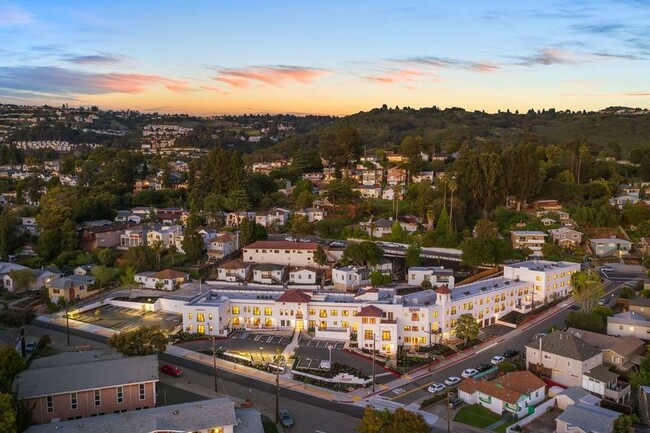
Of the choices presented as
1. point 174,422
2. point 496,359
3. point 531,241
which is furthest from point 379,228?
point 174,422

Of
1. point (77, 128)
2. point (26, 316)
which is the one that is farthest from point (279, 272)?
point (77, 128)

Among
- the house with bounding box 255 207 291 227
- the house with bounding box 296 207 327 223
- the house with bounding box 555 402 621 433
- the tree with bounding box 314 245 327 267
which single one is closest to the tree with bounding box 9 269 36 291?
the tree with bounding box 314 245 327 267

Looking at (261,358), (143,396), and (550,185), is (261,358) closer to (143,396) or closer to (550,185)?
(143,396)

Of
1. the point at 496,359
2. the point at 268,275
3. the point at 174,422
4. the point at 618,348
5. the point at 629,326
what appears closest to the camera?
the point at 174,422

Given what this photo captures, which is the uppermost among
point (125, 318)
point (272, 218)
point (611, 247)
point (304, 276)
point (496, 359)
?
point (272, 218)

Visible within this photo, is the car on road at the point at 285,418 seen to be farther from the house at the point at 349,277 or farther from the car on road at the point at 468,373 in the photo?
the house at the point at 349,277

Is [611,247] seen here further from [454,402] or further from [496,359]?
[454,402]
